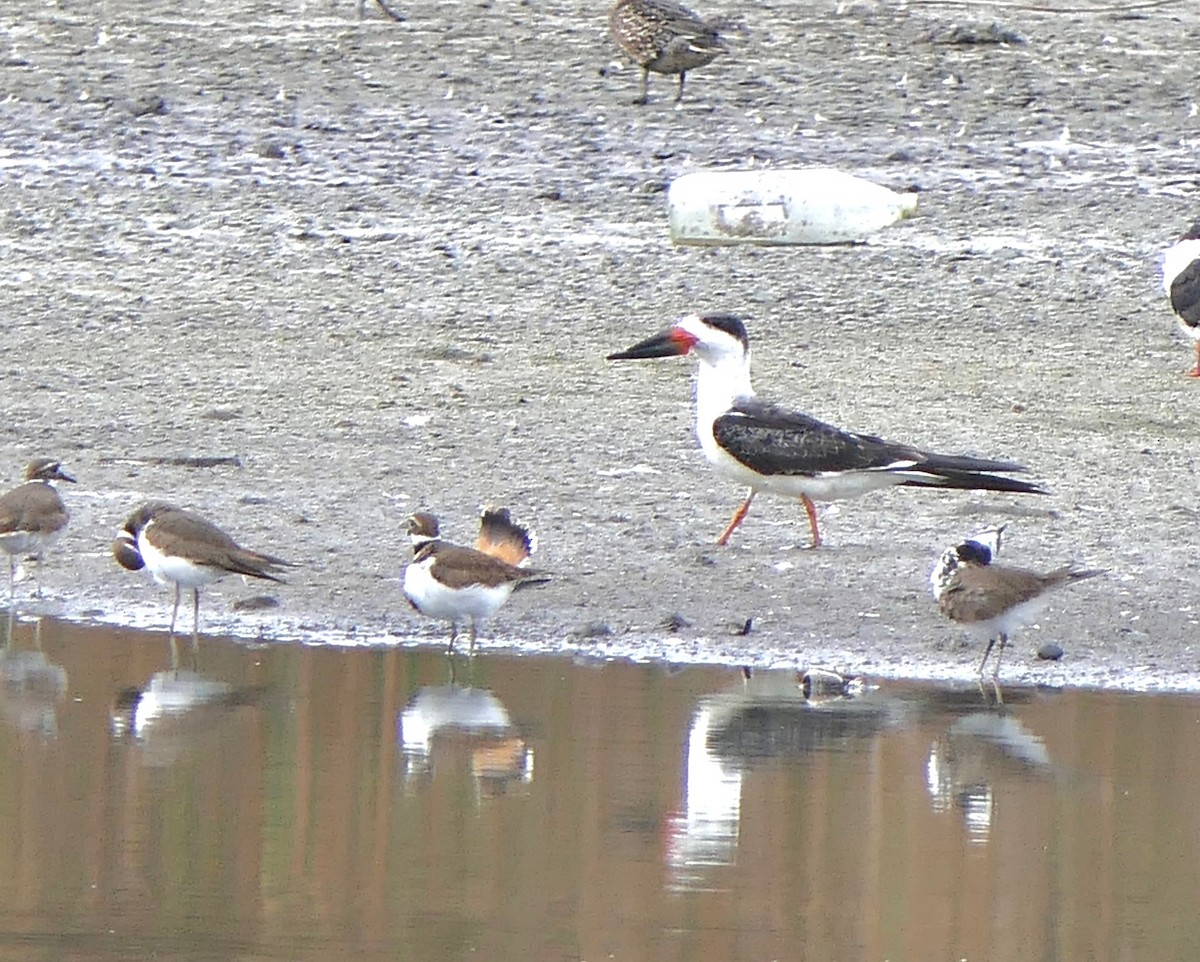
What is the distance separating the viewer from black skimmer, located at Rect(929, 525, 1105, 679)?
852 centimetres

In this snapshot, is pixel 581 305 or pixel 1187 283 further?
pixel 581 305

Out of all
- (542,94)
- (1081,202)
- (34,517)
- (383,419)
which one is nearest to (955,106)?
(1081,202)

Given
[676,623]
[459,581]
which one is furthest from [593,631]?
[459,581]

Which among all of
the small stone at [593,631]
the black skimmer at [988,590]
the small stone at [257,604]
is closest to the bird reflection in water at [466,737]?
the small stone at [593,631]

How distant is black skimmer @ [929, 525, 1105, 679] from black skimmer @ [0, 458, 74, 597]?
320 centimetres

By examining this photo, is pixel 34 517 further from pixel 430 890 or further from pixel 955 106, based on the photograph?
pixel 955 106

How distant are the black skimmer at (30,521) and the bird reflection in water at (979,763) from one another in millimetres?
3564

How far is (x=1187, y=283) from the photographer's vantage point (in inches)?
A: 545

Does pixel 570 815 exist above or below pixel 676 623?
below

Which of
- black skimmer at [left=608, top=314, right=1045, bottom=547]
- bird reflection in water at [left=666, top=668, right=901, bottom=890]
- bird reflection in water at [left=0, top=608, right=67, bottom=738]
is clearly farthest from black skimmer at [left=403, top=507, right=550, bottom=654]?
black skimmer at [left=608, top=314, right=1045, bottom=547]

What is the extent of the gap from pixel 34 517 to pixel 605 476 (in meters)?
2.59

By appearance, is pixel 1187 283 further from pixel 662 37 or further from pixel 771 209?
pixel 662 37

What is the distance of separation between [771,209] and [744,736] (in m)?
7.61

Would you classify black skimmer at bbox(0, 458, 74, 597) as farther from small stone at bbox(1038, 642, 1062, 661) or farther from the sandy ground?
small stone at bbox(1038, 642, 1062, 661)
